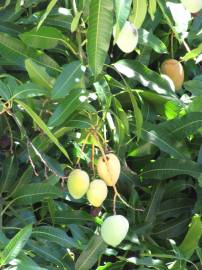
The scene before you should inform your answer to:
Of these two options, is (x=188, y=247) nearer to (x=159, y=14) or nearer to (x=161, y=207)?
(x=161, y=207)

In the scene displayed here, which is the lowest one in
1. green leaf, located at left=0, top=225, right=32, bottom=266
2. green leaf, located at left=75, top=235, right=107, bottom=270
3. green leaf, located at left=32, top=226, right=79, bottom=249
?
green leaf, located at left=75, top=235, right=107, bottom=270

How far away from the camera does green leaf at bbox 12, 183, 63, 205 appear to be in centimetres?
155

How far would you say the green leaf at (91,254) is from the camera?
5.26 feet

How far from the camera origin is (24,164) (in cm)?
174

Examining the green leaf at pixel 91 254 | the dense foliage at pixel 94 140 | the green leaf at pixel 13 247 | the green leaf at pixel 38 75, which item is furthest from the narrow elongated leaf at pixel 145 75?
the green leaf at pixel 13 247

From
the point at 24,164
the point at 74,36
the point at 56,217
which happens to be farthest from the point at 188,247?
the point at 74,36

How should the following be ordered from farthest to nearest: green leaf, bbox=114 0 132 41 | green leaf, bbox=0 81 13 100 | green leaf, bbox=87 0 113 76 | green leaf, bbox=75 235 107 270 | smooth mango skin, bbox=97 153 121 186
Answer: green leaf, bbox=75 235 107 270, smooth mango skin, bbox=97 153 121 186, green leaf, bbox=0 81 13 100, green leaf, bbox=87 0 113 76, green leaf, bbox=114 0 132 41

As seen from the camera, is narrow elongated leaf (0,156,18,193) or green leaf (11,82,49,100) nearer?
green leaf (11,82,49,100)

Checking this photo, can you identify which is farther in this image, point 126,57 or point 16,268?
point 126,57

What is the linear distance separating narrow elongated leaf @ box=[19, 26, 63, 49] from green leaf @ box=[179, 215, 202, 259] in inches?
21.3

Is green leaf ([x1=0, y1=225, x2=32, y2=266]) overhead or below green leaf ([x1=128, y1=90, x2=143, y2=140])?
below

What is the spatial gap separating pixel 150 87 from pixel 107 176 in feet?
1.05

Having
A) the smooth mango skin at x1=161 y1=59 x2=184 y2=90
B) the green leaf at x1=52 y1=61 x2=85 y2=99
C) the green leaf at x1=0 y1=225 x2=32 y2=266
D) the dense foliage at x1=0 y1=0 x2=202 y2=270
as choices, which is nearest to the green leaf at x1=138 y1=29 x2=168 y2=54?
the dense foliage at x1=0 y1=0 x2=202 y2=270

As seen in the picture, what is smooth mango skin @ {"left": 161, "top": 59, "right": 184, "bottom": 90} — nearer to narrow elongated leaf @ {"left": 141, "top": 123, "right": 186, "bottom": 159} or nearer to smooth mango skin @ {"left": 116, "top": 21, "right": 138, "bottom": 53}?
narrow elongated leaf @ {"left": 141, "top": 123, "right": 186, "bottom": 159}
